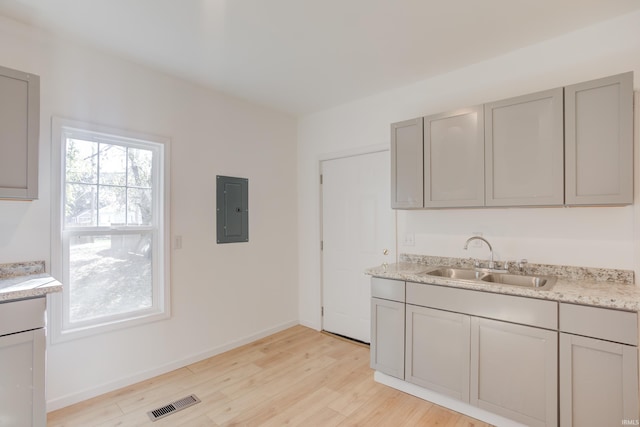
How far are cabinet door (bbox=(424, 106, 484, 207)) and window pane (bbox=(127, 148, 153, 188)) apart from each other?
2.39m

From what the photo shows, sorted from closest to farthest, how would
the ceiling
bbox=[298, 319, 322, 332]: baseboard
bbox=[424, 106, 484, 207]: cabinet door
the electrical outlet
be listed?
the ceiling < bbox=[424, 106, 484, 207]: cabinet door < the electrical outlet < bbox=[298, 319, 322, 332]: baseboard

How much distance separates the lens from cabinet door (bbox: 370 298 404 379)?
8.11 feet

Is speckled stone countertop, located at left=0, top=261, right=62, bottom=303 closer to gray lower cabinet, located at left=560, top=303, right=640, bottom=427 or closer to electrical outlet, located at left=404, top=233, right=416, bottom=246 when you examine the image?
electrical outlet, located at left=404, top=233, right=416, bottom=246

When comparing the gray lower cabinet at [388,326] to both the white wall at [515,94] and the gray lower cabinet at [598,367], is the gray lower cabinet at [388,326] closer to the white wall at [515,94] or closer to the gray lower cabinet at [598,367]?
the white wall at [515,94]

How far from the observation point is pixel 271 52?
251 cm

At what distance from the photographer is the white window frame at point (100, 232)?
2.27m

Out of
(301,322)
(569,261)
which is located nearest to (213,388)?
(301,322)

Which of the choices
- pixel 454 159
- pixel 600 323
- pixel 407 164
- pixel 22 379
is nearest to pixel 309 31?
pixel 407 164

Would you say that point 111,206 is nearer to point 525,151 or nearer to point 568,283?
point 525,151

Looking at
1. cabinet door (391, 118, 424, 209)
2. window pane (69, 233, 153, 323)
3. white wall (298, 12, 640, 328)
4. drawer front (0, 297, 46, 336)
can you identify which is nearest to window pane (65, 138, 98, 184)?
window pane (69, 233, 153, 323)

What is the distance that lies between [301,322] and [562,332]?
2.85m

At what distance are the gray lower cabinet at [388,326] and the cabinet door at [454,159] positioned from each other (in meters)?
0.75

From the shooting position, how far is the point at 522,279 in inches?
93.4

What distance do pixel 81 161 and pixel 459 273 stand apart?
3.14 metres
